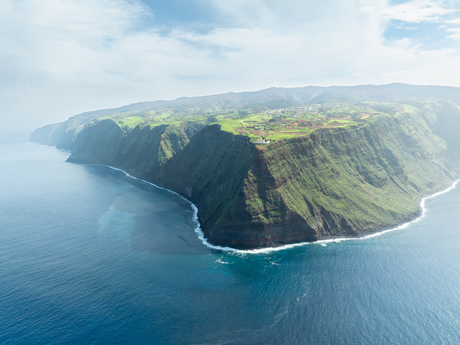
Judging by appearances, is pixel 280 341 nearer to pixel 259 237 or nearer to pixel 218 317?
pixel 218 317

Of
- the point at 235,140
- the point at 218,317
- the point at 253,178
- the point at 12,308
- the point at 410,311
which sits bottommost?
the point at 410,311

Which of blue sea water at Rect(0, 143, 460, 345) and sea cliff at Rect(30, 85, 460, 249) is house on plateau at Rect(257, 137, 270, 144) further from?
blue sea water at Rect(0, 143, 460, 345)

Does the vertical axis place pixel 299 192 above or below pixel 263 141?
below

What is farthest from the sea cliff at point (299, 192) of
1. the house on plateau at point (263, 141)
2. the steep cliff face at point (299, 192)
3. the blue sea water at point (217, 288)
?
the blue sea water at point (217, 288)

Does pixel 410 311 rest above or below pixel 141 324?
below

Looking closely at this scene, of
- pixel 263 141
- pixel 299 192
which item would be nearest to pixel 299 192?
pixel 299 192

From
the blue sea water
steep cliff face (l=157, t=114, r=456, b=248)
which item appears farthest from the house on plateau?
the blue sea water

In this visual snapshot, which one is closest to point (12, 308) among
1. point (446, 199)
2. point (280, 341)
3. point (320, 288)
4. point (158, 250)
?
point (158, 250)

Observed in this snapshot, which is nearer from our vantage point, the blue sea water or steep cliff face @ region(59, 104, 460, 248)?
the blue sea water

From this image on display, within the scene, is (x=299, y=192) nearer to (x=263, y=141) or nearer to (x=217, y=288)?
(x=263, y=141)
